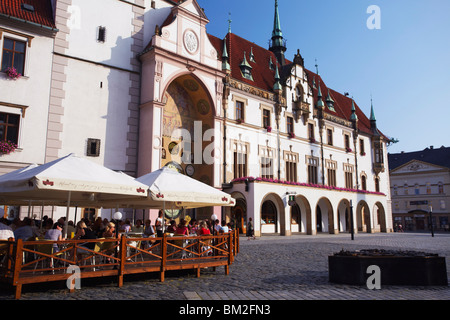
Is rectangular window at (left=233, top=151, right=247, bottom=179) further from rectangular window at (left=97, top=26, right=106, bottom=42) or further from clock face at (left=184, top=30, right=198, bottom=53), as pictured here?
rectangular window at (left=97, top=26, right=106, bottom=42)

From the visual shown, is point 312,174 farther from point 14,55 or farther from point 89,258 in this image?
point 89,258

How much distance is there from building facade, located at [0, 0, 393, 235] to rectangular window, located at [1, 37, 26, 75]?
29.5 inches

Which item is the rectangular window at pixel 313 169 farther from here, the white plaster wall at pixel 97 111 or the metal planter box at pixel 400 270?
the metal planter box at pixel 400 270

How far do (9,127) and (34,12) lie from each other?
250 inches

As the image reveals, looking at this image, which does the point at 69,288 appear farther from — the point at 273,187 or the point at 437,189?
the point at 437,189

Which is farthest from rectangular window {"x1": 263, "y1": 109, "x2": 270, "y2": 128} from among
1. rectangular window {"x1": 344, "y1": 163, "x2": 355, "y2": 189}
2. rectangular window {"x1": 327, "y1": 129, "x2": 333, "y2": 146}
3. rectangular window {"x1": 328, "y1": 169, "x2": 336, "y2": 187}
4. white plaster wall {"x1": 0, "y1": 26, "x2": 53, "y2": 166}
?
white plaster wall {"x1": 0, "y1": 26, "x2": 53, "y2": 166}

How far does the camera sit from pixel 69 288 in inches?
320

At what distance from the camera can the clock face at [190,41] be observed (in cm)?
2500

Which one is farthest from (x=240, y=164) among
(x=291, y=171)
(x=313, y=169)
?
(x=313, y=169)

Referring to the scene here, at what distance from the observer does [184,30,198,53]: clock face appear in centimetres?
2500

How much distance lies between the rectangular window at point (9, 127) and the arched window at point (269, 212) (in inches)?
830

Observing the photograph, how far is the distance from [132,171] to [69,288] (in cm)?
1478

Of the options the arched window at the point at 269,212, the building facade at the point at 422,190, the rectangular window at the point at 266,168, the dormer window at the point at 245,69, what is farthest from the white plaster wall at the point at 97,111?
the building facade at the point at 422,190
